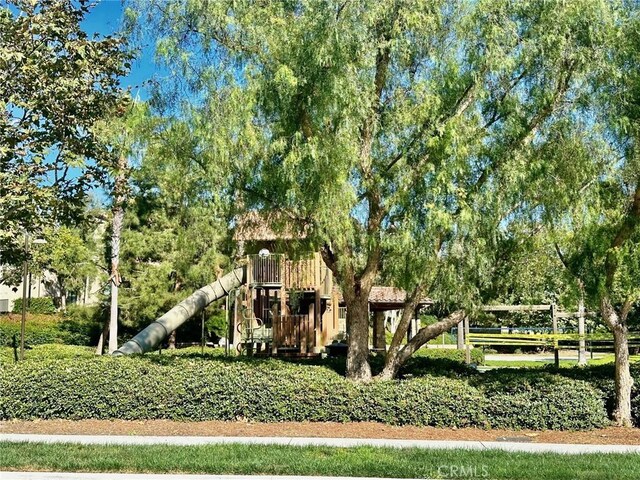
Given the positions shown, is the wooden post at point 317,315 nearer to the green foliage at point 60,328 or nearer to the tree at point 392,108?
the tree at point 392,108

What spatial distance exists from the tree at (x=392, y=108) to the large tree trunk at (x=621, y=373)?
223 centimetres

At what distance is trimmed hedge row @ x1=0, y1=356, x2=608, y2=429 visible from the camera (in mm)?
10797

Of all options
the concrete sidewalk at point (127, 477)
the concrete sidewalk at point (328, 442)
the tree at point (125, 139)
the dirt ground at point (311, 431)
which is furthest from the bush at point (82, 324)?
the concrete sidewalk at point (127, 477)

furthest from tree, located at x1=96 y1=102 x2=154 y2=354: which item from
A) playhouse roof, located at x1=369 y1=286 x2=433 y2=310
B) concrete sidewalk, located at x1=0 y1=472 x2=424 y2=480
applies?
playhouse roof, located at x1=369 y1=286 x2=433 y2=310

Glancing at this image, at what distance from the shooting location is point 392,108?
10977 mm

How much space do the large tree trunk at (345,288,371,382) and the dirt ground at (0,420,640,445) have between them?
137cm

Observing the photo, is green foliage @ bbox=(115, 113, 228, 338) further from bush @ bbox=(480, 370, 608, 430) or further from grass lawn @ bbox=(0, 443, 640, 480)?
bush @ bbox=(480, 370, 608, 430)

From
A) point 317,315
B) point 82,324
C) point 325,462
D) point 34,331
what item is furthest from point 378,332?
point 325,462

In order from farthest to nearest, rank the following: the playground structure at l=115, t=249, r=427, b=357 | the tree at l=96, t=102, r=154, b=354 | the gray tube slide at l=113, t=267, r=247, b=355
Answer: the playground structure at l=115, t=249, r=427, b=357 < the gray tube slide at l=113, t=267, r=247, b=355 < the tree at l=96, t=102, r=154, b=354

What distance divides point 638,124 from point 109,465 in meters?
8.88

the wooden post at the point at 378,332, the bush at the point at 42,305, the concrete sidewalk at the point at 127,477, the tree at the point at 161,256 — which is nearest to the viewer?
the concrete sidewalk at the point at 127,477

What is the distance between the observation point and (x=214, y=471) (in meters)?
7.59

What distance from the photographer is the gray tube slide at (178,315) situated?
16.5 metres

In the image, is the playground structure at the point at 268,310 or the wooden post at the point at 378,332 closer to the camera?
the playground structure at the point at 268,310
